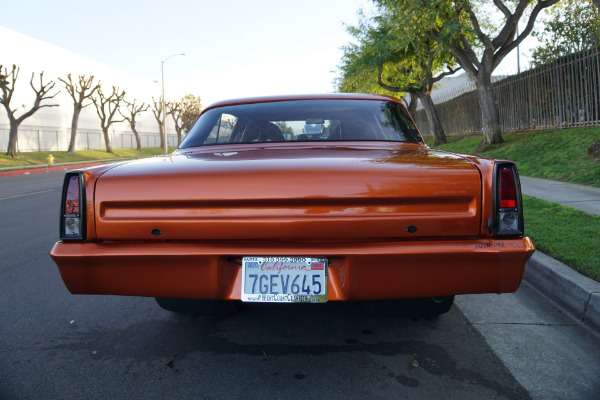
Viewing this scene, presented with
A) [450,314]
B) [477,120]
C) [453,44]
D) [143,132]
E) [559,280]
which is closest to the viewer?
[450,314]

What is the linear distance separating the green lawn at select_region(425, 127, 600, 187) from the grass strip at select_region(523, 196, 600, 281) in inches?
116

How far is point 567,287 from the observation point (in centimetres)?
335

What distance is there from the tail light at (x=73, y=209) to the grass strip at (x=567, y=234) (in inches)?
129

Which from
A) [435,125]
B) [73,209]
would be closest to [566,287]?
[73,209]

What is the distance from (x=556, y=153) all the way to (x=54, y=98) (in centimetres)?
4469

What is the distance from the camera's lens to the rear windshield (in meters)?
3.37

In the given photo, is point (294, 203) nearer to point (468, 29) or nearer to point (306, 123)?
point (306, 123)

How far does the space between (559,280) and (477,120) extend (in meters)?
19.7

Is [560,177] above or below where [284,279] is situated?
above

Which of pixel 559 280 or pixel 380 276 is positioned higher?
Answer: pixel 380 276

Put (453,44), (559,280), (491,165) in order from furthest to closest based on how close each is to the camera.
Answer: (453,44) → (559,280) → (491,165)

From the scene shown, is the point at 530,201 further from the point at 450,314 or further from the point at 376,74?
the point at 376,74

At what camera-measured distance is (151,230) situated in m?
2.31

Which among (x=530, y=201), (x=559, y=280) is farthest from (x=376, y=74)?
(x=559, y=280)
